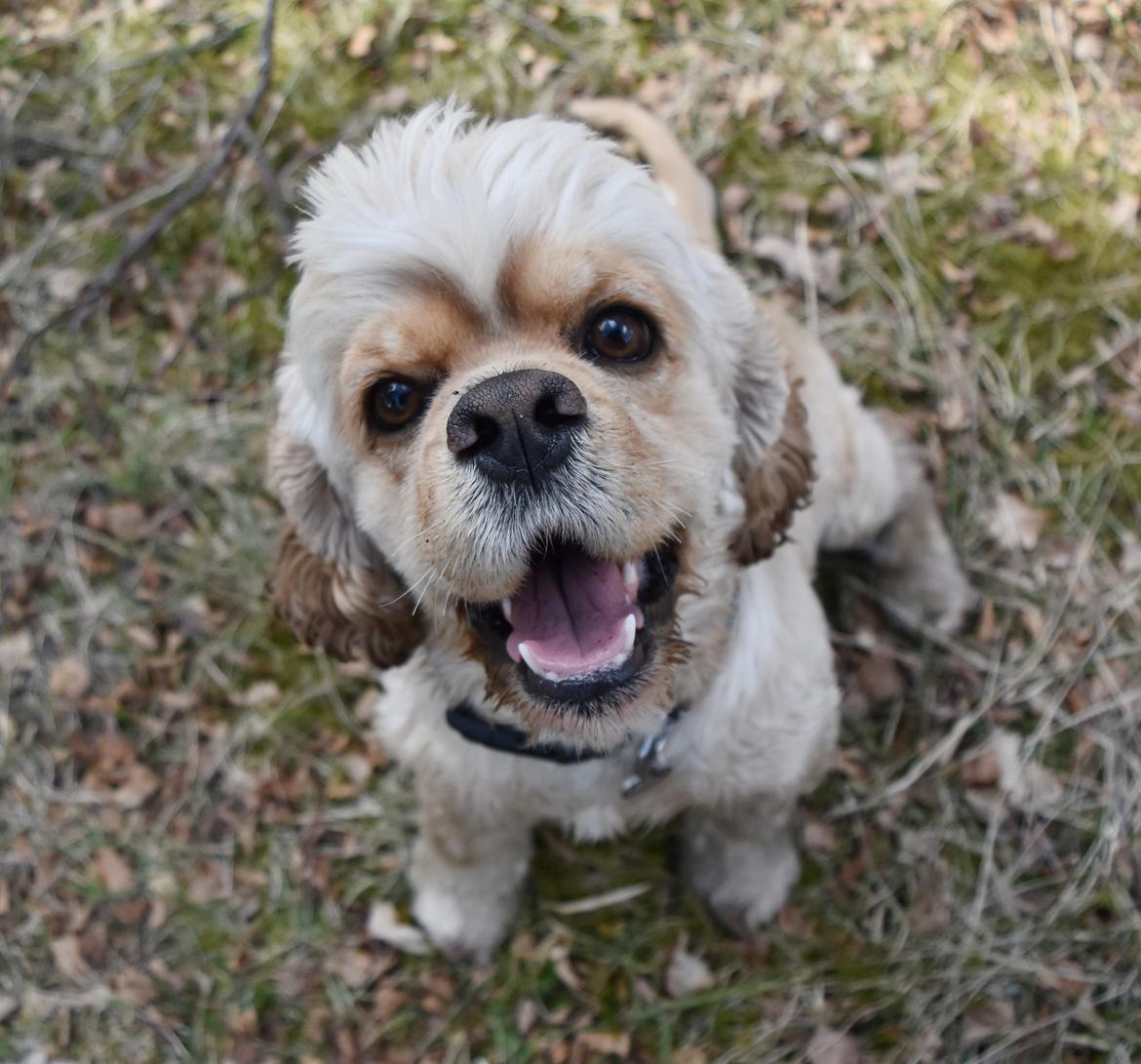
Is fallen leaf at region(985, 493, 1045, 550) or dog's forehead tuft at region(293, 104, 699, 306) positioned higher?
dog's forehead tuft at region(293, 104, 699, 306)

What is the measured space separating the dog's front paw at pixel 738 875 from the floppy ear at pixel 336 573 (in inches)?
58.5

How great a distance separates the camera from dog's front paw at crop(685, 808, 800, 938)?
11.6ft

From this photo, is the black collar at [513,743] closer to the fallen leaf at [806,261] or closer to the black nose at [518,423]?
the black nose at [518,423]

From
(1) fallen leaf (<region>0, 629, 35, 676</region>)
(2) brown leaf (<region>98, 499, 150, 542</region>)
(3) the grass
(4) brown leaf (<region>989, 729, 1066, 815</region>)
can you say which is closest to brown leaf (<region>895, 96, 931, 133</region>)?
(3) the grass

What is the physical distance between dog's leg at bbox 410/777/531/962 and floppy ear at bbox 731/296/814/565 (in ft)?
3.98

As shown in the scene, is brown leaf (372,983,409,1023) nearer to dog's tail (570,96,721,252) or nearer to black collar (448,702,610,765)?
black collar (448,702,610,765)

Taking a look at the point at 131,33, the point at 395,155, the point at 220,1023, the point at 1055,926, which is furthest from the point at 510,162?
the point at 131,33

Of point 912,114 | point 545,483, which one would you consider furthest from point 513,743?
point 912,114

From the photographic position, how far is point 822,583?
4.09 meters

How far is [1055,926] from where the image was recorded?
11.5 ft

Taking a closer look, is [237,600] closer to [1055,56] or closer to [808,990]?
[808,990]

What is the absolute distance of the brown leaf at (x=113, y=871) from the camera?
4.06 meters

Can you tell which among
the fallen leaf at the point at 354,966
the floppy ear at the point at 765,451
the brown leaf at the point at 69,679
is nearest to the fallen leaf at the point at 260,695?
the brown leaf at the point at 69,679

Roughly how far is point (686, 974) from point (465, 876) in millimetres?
888
